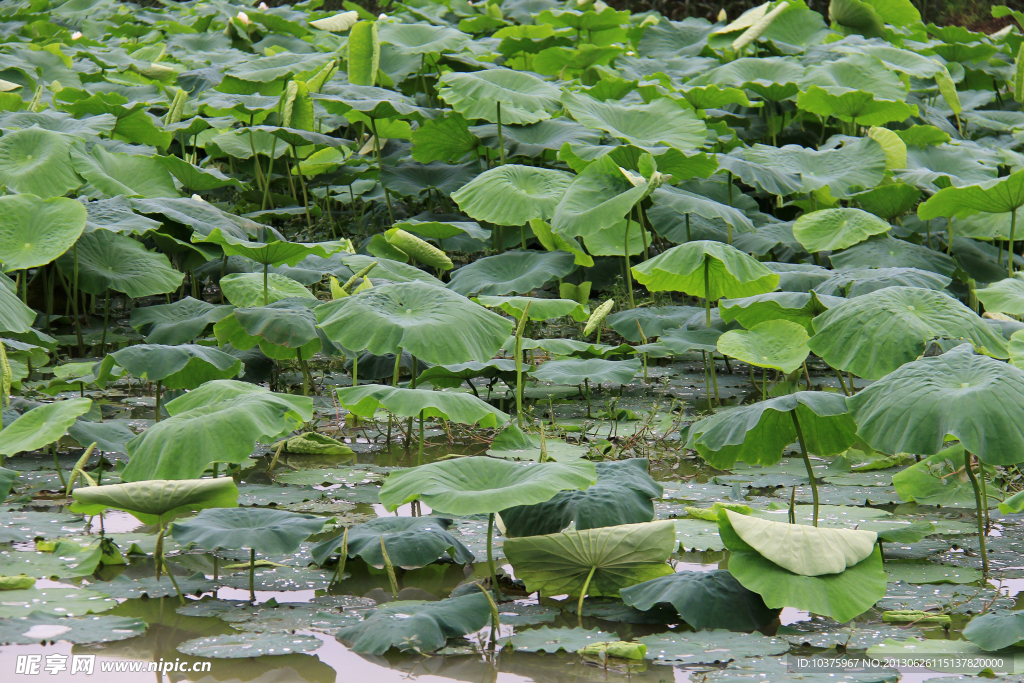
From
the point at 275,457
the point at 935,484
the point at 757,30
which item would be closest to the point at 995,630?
the point at 935,484

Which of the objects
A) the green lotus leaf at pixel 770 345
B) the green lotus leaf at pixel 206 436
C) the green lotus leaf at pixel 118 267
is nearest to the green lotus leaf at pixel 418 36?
the green lotus leaf at pixel 118 267

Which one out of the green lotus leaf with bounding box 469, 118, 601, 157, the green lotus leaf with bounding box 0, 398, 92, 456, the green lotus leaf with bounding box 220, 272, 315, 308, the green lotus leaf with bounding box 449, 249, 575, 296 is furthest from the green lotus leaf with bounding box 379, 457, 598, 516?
the green lotus leaf with bounding box 469, 118, 601, 157

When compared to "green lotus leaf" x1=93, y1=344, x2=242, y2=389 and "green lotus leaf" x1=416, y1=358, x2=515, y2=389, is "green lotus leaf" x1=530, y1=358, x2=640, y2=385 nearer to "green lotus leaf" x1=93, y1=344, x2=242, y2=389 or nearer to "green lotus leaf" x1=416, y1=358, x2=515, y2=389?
"green lotus leaf" x1=416, y1=358, x2=515, y2=389

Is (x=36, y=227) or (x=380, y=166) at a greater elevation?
Answer: (x=36, y=227)

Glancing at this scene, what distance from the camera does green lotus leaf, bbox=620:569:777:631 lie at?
1.45 m

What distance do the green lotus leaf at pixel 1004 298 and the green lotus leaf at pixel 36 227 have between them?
8.74 feet

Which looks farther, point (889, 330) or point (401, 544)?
point (889, 330)

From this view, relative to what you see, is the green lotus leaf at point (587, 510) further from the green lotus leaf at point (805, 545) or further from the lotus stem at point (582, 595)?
the green lotus leaf at point (805, 545)

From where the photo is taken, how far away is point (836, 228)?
3.14 metres

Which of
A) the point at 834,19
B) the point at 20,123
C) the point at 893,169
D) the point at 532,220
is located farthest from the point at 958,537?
the point at 834,19

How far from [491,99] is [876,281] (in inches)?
67.0

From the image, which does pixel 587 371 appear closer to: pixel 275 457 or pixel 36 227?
pixel 275 457

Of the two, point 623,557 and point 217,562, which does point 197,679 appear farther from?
point 623,557

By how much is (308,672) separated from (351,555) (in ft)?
0.90
